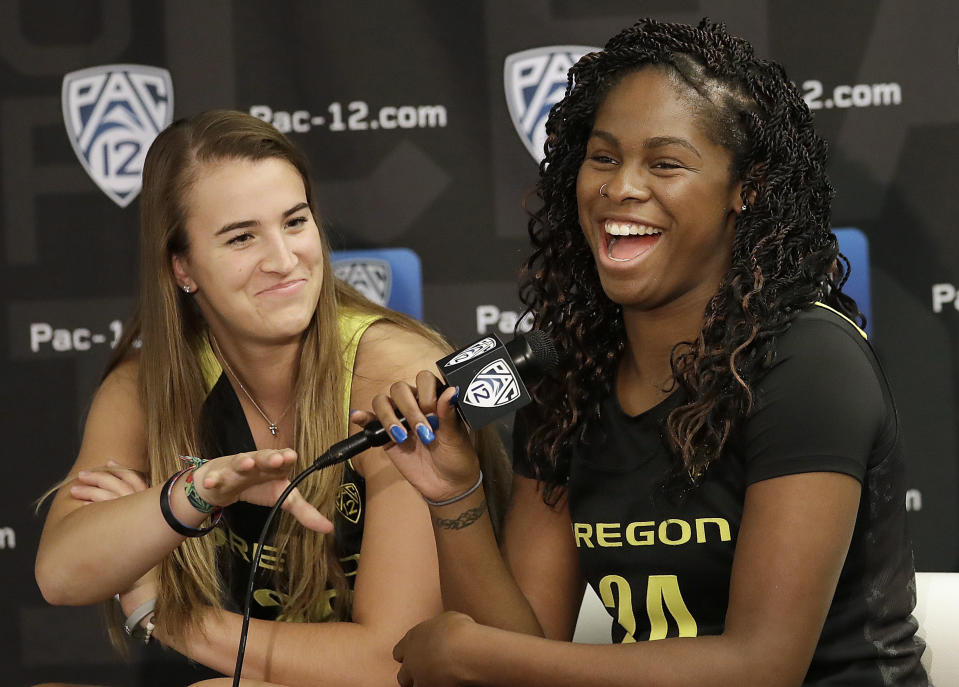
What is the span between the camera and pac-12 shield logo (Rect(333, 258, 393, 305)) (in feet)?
8.65

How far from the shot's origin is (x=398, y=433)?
134 centimetres

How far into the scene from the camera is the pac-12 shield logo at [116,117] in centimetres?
269

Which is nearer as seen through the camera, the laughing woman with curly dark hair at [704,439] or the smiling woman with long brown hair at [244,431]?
the laughing woman with curly dark hair at [704,439]

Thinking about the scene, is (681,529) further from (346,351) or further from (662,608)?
(346,351)

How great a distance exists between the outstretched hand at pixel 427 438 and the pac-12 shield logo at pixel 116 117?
151 cm

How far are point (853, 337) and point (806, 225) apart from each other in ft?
0.61

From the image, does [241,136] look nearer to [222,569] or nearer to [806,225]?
[222,569]

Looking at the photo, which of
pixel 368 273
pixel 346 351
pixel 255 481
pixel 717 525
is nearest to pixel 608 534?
pixel 717 525

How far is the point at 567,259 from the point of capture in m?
1.82

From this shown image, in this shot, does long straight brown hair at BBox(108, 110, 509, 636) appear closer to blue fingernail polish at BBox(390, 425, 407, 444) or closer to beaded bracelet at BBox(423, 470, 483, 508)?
beaded bracelet at BBox(423, 470, 483, 508)

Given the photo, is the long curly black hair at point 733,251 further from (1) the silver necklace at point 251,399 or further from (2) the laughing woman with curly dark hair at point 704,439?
(1) the silver necklace at point 251,399

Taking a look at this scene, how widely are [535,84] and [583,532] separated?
1.29 metres

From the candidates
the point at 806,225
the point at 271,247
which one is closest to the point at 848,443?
the point at 806,225

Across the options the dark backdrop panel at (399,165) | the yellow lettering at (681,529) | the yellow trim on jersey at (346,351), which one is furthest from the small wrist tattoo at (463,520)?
the dark backdrop panel at (399,165)
